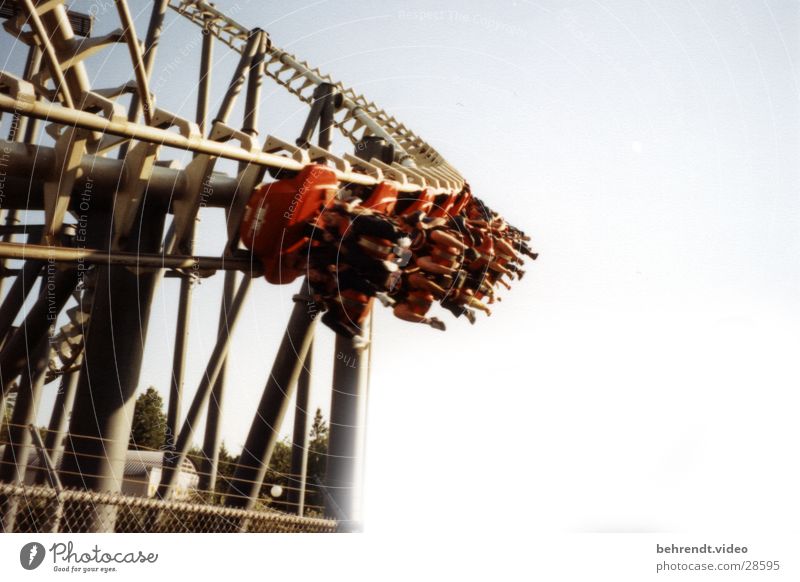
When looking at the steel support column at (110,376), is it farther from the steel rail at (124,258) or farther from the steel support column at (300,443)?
the steel support column at (300,443)

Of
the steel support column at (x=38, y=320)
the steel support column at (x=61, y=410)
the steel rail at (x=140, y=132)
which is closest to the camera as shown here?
the steel rail at (x=140, y=132)

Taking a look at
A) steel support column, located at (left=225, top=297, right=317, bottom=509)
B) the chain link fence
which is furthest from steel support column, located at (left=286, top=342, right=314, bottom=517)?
the chain link fence

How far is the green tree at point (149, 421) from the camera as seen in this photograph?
2725 millimetres

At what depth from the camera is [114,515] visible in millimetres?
2135

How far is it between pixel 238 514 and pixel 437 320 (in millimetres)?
1064

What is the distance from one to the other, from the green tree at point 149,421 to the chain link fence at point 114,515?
20.8 inches

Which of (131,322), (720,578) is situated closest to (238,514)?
(131,322)

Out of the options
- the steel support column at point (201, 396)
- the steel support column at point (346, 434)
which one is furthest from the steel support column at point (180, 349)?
the steel support column at point (346, 434)

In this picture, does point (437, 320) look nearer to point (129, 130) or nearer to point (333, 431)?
point (333, 431)

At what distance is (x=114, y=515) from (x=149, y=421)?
0.83 meters

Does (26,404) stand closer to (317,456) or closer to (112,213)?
(317,456)

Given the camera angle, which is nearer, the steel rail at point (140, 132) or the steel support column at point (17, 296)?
the steel rail at point (140, 132)

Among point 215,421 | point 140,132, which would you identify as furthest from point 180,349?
point 140,132

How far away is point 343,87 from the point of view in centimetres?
571
